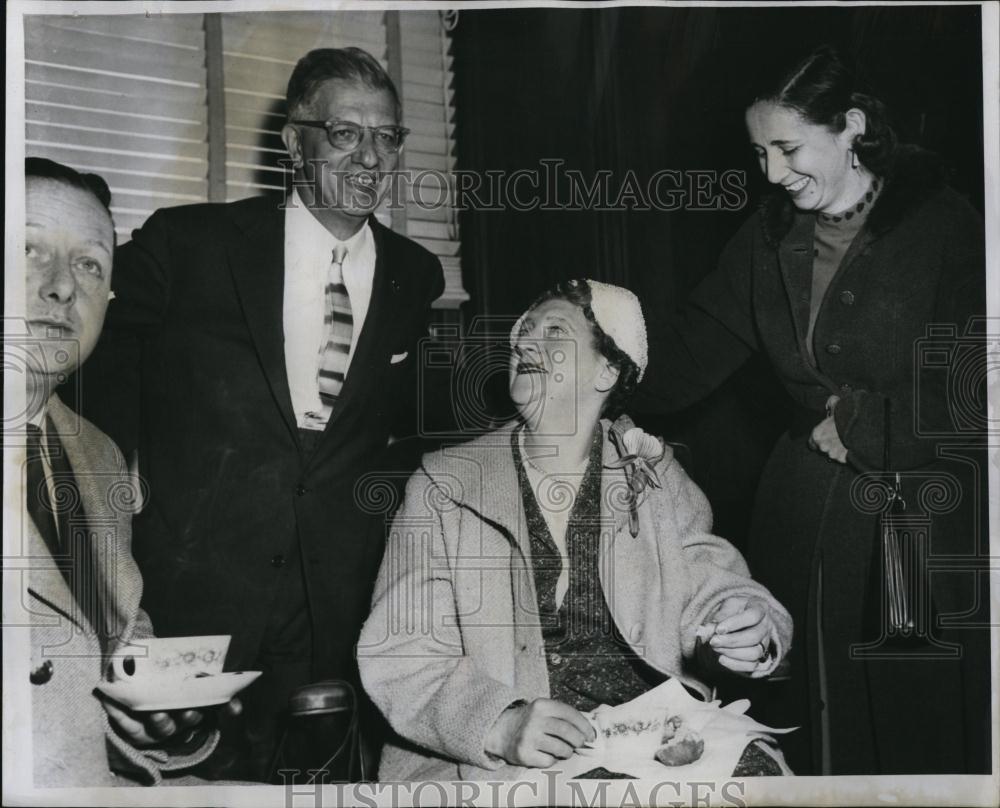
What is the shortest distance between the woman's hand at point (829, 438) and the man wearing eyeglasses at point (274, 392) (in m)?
1.16

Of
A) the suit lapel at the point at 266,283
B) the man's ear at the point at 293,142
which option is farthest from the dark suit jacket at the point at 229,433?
the man's ear at the point at 293,142

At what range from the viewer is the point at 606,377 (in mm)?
2965

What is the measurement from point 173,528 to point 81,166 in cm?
107

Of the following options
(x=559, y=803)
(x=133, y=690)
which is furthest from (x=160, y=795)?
(x=559, y=803)

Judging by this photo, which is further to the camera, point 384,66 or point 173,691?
point 384,66

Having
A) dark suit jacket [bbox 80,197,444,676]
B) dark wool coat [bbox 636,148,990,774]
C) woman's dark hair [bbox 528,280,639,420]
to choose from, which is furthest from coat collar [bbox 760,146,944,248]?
dark suit jacket [bbox 80,197,444,676]

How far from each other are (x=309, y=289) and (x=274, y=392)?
0.31 metres

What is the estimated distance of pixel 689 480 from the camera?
118 inches

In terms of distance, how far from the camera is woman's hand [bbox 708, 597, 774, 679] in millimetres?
2863

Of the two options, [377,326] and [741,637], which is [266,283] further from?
[741,637]

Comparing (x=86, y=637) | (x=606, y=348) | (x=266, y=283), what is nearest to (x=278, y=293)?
(x=266, y=283)

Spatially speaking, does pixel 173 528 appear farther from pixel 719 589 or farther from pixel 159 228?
pixel 719 589

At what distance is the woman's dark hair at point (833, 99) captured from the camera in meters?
3.05

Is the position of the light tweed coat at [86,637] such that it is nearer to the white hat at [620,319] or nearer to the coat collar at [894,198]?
the white hat at [620,319]
